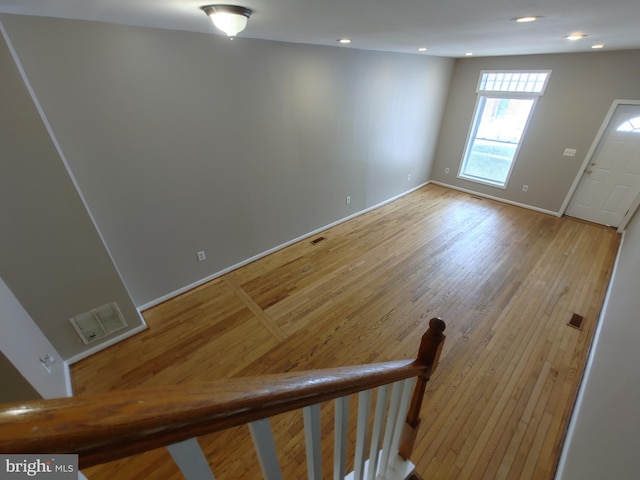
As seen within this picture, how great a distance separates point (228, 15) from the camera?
4.91ft

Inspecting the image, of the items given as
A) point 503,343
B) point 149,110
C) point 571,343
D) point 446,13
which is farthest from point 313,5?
point 571,343

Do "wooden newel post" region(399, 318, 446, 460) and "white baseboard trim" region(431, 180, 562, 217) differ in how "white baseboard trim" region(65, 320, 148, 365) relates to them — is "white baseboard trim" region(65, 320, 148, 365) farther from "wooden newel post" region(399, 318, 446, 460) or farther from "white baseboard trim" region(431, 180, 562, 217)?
"white baseboard trim" region(431, 180, 562, 217)

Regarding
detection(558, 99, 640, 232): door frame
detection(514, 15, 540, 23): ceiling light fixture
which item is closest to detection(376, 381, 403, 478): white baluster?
detection(514, 15, 540, 23): ceiling light fixture

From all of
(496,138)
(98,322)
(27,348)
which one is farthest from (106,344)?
(496,138)

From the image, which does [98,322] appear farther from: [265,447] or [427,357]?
[427,357]

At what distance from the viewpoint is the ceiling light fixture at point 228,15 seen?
1472 millimetres

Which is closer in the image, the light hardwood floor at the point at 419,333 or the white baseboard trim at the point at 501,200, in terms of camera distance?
the light hardwood floor at the point at 419,333

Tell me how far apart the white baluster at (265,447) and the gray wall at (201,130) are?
8.33 ft

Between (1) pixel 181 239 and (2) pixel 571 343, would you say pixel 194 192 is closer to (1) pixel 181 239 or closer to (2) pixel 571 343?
(1) pixel 181 239

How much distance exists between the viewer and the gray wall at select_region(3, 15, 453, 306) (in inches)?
77.4

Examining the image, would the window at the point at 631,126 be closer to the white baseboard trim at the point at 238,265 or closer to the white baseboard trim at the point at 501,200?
the white baseboard trim at the point at 501,200

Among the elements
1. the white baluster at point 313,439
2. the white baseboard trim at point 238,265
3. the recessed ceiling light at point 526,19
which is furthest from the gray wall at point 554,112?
the white baluster at point 313,439

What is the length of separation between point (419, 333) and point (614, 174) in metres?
4.41

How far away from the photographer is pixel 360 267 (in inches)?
141
